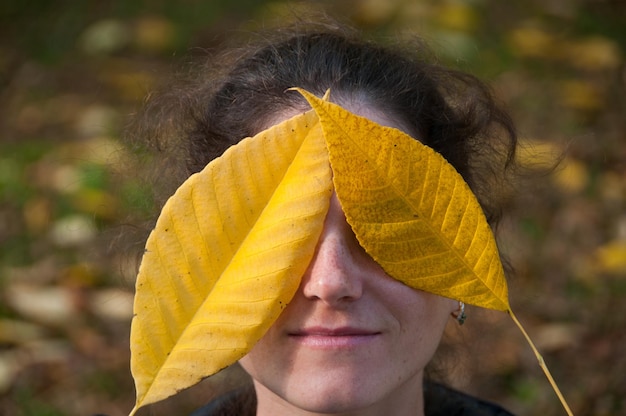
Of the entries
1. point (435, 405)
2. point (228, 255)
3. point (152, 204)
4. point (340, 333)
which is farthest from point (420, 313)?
point (152, 204)

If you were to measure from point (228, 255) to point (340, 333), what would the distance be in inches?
7.4

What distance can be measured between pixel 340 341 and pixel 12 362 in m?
1.64

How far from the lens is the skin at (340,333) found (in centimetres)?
122

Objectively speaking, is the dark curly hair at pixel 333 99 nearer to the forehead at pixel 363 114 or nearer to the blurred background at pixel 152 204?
the forehead at pixel 363 114

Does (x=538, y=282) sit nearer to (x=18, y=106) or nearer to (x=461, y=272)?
(x=461, y=272)

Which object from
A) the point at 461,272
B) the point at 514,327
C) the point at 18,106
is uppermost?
the point at 461,272

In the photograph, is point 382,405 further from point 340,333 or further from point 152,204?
point 152,204

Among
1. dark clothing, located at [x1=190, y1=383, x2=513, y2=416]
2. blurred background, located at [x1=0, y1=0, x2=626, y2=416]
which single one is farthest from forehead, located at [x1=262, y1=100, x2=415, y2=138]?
dark clothing, located at [x1=190, y1=383, x2=513, y2=416]

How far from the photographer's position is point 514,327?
2.68 m

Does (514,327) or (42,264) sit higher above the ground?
(514,327)

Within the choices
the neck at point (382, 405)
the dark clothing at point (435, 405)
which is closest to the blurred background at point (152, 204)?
the dark clothing at point (435, 405)

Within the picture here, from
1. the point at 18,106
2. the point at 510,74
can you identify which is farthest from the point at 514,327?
the point at 18,106

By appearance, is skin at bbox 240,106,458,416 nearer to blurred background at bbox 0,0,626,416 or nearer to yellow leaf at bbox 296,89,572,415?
yellow leaf at bbox 296,89,572,415

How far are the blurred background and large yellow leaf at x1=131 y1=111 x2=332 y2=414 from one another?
0.76m
